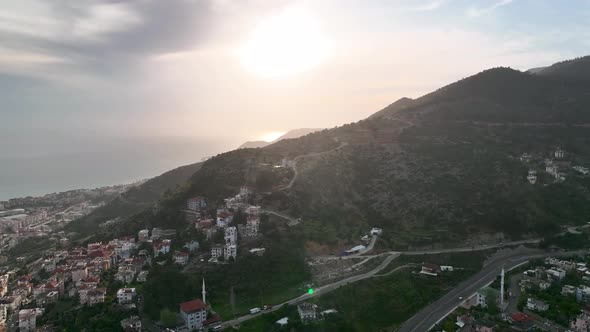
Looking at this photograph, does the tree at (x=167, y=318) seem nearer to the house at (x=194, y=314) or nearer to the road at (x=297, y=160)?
the house at (x=194, y=314)

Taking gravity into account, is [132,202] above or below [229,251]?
above

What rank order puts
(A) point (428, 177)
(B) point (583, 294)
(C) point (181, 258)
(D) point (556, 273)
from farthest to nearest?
1. (A) point (428, 177)
2. (C) point (181, 258)
3. (D) point (556, 273)
4. (B) point (583, 294)

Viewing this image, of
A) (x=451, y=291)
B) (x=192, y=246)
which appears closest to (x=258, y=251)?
(x=192, y=246)

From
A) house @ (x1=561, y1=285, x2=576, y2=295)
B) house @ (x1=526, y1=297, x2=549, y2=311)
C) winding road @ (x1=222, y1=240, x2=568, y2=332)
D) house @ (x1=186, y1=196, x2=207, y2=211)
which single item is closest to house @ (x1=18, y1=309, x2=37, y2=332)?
winding road @ (x1=222, y1=240, x2=568, y2=332)

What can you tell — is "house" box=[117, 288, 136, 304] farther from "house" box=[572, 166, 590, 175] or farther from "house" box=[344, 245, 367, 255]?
"house" box=[572, 166, 590, 175]

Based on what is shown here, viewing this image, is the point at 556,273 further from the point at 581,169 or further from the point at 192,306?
the point at 581,169

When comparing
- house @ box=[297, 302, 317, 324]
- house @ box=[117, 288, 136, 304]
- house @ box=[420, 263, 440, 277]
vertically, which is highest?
house @ box=[117, 288, 136, 304]

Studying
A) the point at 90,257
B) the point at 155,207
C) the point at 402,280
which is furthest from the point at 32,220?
the point at 402,280
